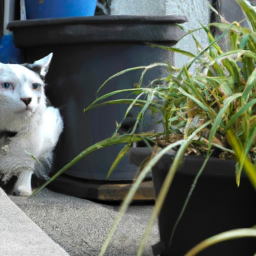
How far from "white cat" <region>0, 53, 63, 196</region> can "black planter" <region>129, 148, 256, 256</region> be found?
97cm

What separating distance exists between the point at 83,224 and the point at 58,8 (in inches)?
44.0

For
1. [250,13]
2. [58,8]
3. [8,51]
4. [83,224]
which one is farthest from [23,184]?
[250,13]

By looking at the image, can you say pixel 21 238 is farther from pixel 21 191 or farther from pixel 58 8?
pixel 58 8

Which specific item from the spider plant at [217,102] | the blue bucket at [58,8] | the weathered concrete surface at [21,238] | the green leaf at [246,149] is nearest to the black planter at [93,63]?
the blue bucket at [58,8]

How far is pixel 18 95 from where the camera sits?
162 centimetres

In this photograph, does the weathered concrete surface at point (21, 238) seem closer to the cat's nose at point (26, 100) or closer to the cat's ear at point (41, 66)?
the cat's nose at point (26, 100)

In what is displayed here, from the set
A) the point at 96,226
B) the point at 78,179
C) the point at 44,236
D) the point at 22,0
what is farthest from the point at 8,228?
the point at 22,0

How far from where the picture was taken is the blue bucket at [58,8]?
1.99 meters

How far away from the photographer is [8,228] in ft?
3.23

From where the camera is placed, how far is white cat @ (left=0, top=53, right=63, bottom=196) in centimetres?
163

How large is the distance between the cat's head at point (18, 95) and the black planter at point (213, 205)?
0.95 meters

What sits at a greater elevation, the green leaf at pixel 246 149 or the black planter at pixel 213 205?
the green leaf at pixel 246 149

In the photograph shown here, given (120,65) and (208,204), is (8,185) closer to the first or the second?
(120,65)

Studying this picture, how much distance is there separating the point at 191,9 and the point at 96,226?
66.5 inches
